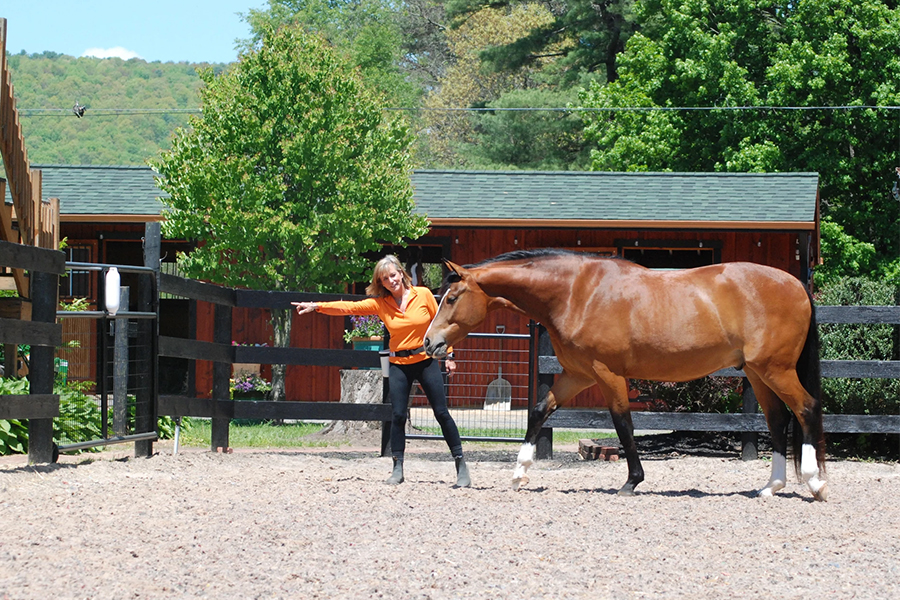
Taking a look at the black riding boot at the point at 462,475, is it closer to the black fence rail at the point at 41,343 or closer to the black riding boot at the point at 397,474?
the black riding boot at the point at 397,474

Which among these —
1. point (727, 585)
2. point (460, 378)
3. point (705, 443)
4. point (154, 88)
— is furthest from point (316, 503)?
point (154, 88)

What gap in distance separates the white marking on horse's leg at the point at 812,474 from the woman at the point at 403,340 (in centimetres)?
228

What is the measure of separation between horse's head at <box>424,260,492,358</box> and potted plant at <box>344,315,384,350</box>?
6.64 meters

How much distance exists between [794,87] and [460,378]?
12908mm

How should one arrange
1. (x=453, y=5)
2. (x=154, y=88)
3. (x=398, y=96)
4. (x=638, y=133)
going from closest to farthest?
(x=638, y=133) → (x=453, y=5) → (x=398, y=96) → (x=154, y=88)

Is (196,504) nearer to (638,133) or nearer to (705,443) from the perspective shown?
(705,443)

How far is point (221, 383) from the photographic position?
870 centimetres

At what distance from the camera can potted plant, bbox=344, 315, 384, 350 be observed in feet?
44.3

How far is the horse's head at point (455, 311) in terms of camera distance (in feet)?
21.5

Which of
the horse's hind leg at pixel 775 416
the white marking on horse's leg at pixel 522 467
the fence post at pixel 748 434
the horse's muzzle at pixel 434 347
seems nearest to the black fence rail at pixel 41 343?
the horse's muzzle at pixel 434 347

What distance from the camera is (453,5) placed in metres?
34.8

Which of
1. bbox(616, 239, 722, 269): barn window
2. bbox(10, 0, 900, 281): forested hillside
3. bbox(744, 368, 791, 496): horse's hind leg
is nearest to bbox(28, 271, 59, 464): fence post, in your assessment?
bbox(744, 368, 791, 496): horse's hind leg

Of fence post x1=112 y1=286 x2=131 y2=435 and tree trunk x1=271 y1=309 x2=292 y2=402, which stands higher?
fence post x1=112 y1=286 x2=131 y2=435

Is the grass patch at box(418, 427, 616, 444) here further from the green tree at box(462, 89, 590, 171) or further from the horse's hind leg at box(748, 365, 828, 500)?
the green tree at box(462, 89, 590, 171)
